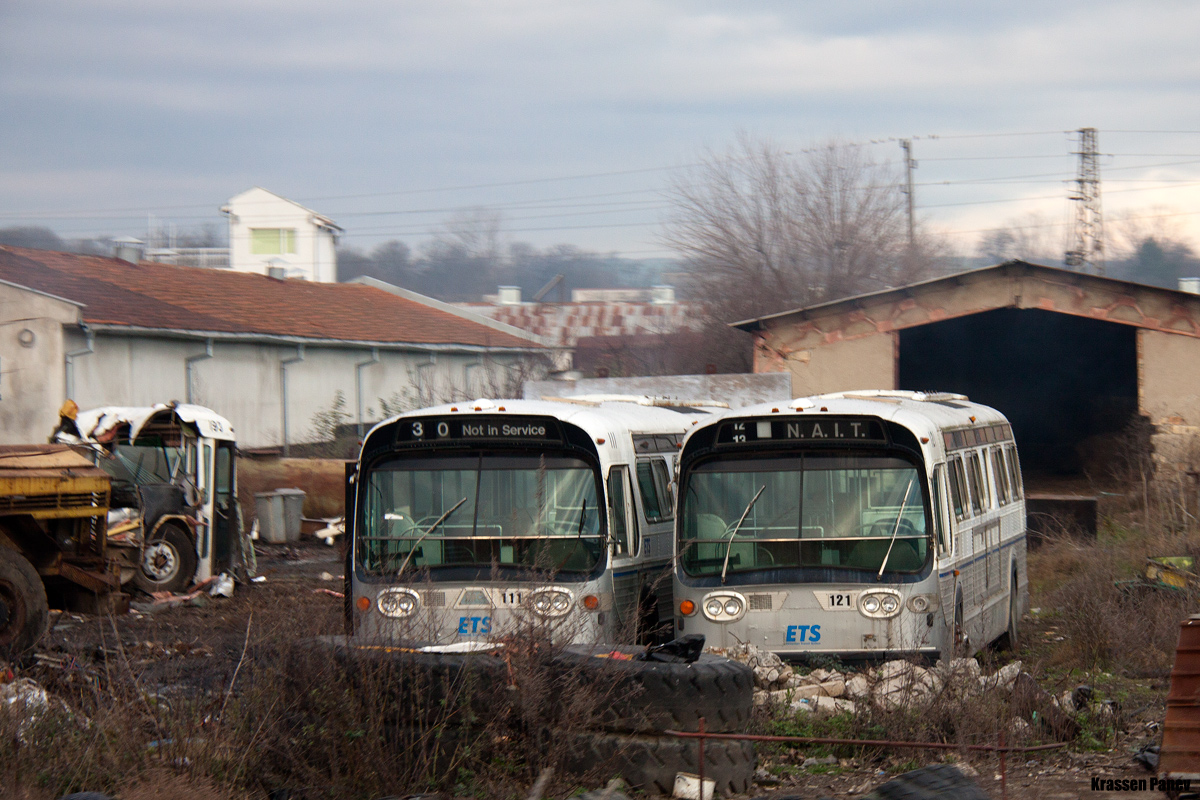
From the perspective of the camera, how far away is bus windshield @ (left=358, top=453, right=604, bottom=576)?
33.3ft

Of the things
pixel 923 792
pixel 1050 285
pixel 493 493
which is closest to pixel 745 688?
pixel 923 792

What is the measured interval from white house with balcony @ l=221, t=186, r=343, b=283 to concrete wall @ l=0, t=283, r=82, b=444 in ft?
106

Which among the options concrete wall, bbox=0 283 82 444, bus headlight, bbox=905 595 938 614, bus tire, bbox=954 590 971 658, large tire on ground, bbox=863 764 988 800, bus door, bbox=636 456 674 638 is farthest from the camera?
concrete wall, bbox=0 283 82 444

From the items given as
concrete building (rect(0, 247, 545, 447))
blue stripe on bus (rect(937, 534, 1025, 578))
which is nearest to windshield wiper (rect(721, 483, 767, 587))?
blue stripe on bus (rect(937, 534, 1025, 578))

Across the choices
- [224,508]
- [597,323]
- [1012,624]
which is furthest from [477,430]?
[597,323]

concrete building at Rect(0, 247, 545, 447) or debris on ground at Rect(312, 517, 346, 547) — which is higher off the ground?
concrete building at Rect(0, 247, 545, 447)

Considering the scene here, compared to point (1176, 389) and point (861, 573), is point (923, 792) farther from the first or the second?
point (1176, 389)

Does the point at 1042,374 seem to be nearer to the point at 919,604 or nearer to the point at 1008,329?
the point at 1008,329

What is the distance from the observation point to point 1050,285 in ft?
71.5

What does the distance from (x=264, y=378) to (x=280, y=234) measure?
1142 inches

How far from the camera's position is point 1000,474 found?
1348cm

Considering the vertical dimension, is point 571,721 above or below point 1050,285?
below

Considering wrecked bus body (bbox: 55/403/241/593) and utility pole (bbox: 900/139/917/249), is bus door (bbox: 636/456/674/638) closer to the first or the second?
wrecked bus body (bbox: 55/403/241/593)

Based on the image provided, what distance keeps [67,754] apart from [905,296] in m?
18.5
